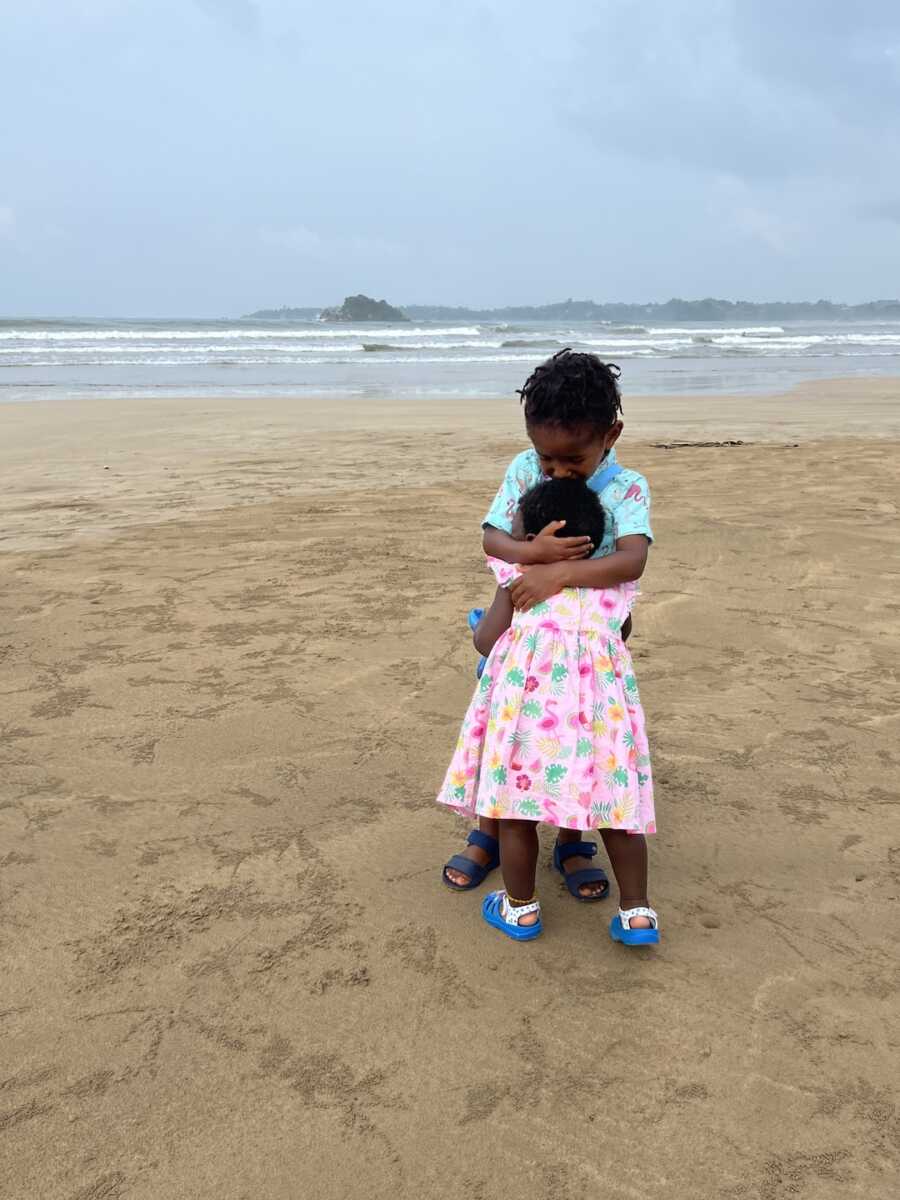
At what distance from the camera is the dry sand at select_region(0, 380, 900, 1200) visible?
167cm

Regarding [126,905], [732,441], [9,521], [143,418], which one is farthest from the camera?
[143,418]

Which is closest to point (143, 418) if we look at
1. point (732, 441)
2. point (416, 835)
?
point (732, 441)

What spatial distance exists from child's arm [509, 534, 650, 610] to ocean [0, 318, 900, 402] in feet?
46.1

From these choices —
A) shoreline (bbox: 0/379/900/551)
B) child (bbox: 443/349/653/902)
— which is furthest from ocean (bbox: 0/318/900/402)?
child (bbox: 443/349/653/902)

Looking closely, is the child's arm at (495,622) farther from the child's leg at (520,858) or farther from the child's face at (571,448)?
the child's leg at (520,858)

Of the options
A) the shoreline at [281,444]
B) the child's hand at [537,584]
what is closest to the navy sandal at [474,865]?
the child's hand at [537,584]

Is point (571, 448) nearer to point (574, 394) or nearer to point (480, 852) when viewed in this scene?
point (574, 394)

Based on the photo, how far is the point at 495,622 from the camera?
7.41ft

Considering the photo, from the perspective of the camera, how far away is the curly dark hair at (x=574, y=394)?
6.57ft

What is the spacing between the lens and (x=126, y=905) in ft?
7.72

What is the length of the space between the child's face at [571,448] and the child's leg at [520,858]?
82cm

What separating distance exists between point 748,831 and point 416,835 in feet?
3.12

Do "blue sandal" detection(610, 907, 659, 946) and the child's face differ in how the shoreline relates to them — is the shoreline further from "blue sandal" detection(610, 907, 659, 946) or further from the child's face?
"blue sandal" detection(610, 907, 659, 946)

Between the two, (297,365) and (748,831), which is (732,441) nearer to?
(748,831)
